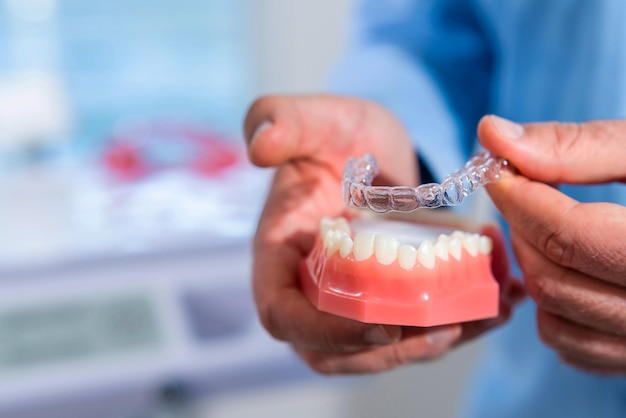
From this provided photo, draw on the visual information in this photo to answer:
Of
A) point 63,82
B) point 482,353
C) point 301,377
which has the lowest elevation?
point 482,353

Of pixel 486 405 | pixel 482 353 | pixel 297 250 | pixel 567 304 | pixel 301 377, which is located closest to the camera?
pixel 567 304

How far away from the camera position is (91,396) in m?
1.03

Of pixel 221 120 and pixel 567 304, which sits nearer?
pixel 567 304

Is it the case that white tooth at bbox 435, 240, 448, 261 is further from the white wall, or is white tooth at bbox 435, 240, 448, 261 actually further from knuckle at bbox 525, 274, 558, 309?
the white wall

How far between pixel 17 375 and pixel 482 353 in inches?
33.0

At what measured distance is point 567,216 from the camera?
518mm

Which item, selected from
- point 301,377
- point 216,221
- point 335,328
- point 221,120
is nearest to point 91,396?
point 301,377

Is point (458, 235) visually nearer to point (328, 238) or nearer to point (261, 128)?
point (328, 238)

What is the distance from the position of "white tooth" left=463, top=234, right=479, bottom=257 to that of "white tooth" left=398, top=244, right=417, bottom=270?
64 millimetres

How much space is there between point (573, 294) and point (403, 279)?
0.43ft

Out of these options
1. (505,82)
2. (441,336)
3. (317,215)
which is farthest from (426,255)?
(505,82)

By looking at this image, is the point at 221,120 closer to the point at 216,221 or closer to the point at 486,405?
the point at 216,221

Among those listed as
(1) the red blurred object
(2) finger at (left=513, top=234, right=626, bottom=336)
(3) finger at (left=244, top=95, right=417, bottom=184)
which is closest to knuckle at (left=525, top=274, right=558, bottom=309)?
(2) finger at (left=513, top=234, right=626, bottom=336)

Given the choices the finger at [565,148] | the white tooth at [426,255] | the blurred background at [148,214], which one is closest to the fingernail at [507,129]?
the finger at [565,148]
